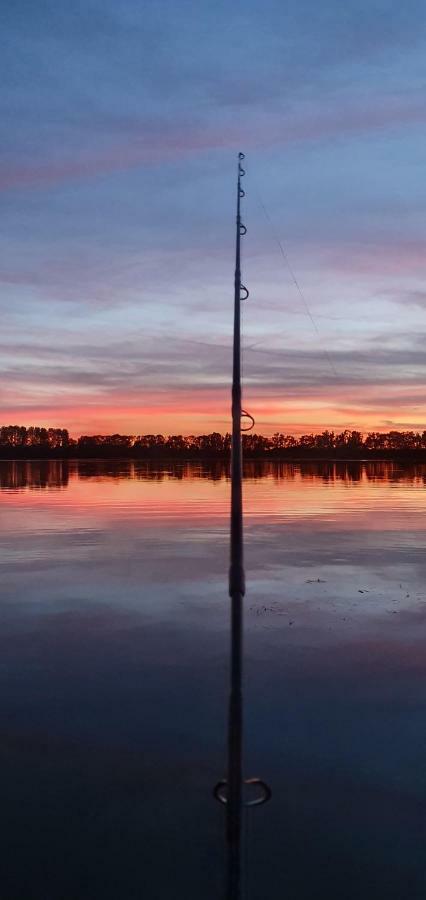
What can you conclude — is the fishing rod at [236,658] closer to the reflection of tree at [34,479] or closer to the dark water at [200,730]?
the dark water at [200,730]

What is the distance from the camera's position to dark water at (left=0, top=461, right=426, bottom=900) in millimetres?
6863

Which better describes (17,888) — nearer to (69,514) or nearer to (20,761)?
(20,761)

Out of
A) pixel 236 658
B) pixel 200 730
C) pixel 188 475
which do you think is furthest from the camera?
pixel 188 475

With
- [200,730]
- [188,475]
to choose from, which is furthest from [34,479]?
[200,730]

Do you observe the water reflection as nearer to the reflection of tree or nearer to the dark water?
the reflection of tree

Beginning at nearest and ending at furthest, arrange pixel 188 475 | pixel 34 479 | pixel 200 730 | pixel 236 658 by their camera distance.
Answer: pixel 236 658, pixel 200 730, pixel 34 479, pixel 188 475

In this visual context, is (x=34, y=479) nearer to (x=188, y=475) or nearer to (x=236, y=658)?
(x=188, y=475)

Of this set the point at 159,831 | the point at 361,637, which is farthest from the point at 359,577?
the point at 159,831

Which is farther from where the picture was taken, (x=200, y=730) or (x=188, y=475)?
(x=188, y=475)

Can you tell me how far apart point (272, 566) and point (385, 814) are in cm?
1451

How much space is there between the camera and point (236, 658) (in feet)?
26.3

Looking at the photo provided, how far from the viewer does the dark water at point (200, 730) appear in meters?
6.86

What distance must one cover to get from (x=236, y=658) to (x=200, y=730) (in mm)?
2172

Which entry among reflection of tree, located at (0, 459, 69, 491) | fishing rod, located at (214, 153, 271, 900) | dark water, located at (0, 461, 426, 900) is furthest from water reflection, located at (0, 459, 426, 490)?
fishing rod, located at (214, 153, 271, 900)
